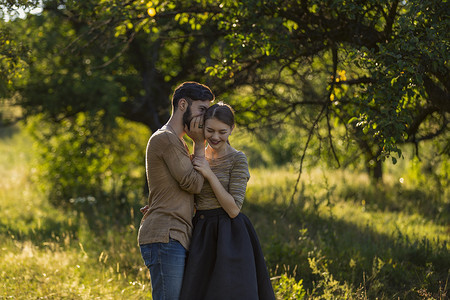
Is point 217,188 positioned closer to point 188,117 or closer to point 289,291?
point 188,117

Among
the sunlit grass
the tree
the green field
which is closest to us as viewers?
the tree

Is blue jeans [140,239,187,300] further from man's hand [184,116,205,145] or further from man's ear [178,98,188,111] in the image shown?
man's ear [178,98,188,111]

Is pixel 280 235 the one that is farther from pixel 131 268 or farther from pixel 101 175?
pixel 101 175

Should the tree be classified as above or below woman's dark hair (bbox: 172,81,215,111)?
above

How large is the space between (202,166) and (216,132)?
0.25m

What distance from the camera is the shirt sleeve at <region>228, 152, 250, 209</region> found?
333cm

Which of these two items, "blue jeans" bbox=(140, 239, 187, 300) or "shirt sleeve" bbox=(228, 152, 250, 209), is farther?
"shirt sleeve" bbox=(228, 152, 250, 209)

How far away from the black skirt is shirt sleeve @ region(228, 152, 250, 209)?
0.50 feet

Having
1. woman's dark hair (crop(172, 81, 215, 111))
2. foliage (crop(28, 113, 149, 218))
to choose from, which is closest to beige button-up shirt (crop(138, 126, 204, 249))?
woman's dark hair (crop(172, 81, 215, 111))

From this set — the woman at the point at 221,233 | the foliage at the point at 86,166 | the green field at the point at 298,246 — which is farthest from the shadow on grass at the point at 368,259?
the foliage at the point at 86,166

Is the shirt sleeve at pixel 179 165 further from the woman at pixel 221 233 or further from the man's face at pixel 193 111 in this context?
the man's face at pixel 193 111

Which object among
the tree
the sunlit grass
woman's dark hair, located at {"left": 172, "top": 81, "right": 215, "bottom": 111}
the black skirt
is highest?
the tree

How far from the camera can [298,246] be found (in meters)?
6.56

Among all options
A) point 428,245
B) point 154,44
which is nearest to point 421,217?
point 428,245
